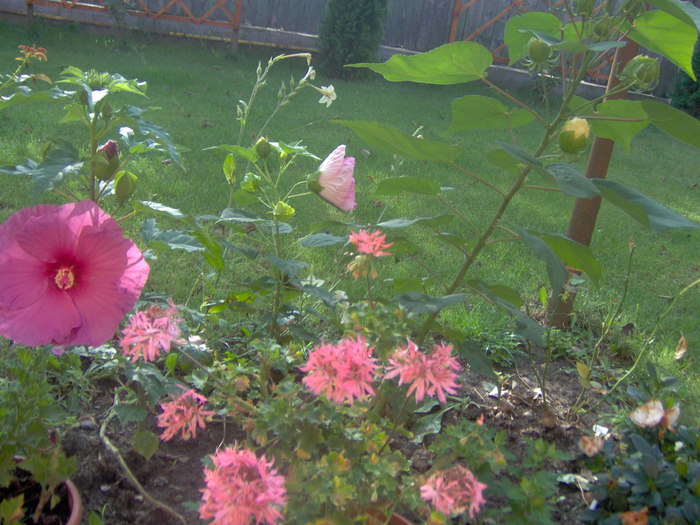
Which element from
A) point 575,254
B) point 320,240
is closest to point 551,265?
point 575,254

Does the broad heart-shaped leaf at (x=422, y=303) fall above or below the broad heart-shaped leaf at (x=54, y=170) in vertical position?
below

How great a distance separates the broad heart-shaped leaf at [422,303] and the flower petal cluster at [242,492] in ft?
1.03

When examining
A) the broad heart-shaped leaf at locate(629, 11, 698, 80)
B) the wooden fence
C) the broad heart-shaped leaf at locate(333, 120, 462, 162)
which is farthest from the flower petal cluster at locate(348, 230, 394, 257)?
the wooden fence

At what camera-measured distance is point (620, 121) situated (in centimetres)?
124

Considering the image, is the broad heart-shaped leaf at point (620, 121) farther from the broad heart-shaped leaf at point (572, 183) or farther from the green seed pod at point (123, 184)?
the green seed pod at point (123, 184)

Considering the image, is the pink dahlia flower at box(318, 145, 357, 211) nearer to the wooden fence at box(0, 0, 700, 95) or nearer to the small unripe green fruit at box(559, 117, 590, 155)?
the small unripe green fruit at box(559, 117, 590, 155)

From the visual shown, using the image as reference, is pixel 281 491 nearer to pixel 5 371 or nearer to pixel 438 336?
pixel 5 371

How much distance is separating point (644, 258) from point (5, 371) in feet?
9.29

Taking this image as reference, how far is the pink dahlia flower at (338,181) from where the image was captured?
1336 mm

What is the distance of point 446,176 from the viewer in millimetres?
3990

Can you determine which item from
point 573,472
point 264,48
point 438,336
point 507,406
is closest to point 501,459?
point 573,472

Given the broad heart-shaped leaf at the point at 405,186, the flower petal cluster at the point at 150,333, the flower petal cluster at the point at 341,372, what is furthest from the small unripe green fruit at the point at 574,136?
the flower petal cluster at the point at 150,333

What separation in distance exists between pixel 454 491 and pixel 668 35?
0.86 metres

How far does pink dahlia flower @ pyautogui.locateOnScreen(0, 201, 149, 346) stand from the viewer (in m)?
0.98
